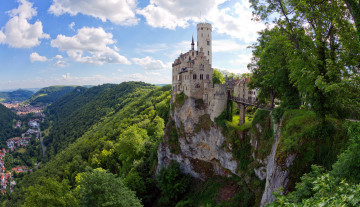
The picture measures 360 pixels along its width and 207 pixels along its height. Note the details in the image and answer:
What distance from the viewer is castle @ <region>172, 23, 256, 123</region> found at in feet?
110

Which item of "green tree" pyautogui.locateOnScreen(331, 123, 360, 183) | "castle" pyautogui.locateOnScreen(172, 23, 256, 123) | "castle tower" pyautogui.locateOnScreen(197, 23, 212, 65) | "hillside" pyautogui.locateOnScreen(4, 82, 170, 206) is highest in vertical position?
"castle tower" pyautogui.locateOnScreen(197, 23, 212, 65)

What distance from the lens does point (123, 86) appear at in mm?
190750

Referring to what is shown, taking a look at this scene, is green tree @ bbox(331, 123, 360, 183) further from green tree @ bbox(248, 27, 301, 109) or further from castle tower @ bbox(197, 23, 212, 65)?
castle tower @ bbox(197, 23, 212, 65)

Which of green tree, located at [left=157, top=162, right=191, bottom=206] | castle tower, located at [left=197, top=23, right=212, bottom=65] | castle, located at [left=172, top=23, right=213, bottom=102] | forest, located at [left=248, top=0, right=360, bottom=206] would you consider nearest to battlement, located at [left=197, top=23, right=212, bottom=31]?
castle tower, located at [left=197, top=23, right=212, bottom=65]

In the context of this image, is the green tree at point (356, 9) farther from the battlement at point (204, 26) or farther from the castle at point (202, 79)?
the battlement at point (204, 26)

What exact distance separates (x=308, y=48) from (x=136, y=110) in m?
97.2

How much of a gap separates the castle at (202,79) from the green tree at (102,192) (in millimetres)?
18634

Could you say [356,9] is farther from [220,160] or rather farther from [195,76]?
[195,76]

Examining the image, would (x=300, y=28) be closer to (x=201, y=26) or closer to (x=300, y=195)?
(x=300, y=195)

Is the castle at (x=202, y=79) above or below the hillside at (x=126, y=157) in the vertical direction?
above

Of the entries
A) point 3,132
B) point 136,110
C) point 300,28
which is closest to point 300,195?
point 300,28

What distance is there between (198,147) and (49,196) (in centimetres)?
2439

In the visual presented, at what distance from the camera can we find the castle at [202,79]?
33.5 metres

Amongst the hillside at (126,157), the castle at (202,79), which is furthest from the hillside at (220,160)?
the castle at (202,79)
